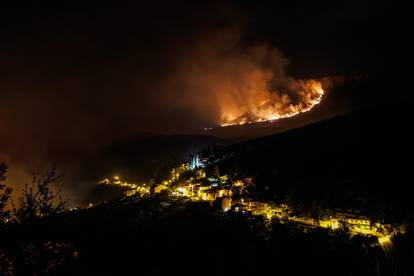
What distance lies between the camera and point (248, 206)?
38.2m

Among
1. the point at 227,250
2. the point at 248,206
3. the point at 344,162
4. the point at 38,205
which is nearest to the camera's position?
the point at 38,205

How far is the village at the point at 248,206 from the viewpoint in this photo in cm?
2683

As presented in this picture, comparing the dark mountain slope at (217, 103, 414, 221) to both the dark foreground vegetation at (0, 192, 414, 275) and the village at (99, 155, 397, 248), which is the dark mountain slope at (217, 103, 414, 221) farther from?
the dark foreground vegetation at (0, 192, 414, 275)

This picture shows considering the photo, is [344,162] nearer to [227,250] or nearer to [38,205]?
[227,250]

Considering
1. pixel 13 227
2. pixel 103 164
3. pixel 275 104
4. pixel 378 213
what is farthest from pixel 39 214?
pixel 103 164

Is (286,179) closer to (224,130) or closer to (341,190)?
(341,190)

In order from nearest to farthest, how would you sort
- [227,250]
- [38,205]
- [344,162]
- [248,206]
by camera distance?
[38,205], [227,250], [248,206], [344,162]

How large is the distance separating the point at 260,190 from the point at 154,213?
15.4m

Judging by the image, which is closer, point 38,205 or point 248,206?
point 38,205

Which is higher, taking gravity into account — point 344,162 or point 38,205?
point 344,162

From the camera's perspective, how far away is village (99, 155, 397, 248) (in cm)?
2683

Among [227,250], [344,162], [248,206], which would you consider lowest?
[227,250]

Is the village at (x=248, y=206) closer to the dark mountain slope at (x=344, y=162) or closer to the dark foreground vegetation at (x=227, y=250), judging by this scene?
the dark foreground vegetation at (x=227, y=250)

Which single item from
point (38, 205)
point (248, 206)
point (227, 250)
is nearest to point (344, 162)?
point (248, 206)
